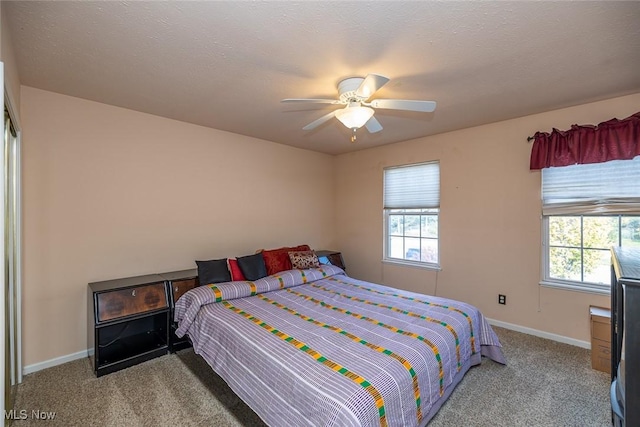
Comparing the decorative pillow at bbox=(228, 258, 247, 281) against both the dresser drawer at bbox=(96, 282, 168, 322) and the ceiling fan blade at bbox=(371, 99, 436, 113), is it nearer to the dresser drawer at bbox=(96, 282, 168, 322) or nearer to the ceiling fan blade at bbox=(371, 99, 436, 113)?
the dresser drawer at bbox=(96, 282, 168, 322)

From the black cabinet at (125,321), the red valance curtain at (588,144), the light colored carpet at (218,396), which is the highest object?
the red valance curtain at (588,144)

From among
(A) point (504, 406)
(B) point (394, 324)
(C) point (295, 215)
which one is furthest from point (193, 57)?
(A) point (504, 406)

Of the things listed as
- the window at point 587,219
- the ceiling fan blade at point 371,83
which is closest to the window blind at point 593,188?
the window at point 587,219

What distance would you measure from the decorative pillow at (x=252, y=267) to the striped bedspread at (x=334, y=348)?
21 cm

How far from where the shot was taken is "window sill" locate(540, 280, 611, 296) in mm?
2804

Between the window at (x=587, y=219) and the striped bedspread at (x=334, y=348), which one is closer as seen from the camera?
the striped bedspread at (x=334, y=348)

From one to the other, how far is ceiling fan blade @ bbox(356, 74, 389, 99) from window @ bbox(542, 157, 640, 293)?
239 centimetres

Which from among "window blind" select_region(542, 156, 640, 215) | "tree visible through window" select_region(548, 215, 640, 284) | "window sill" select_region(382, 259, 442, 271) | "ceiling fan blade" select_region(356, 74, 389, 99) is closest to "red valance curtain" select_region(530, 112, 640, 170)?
"window blind" select_region(542, 156, 640, 215)

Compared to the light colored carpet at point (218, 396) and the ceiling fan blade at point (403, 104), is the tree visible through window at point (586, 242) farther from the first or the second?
the ceiling fan blade at point (403, 104)

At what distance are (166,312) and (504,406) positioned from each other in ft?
9.59

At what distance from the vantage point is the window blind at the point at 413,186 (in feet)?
13.1

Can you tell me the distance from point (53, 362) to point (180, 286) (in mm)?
1194

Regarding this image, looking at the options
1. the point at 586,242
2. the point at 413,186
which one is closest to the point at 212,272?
the point at 413,186

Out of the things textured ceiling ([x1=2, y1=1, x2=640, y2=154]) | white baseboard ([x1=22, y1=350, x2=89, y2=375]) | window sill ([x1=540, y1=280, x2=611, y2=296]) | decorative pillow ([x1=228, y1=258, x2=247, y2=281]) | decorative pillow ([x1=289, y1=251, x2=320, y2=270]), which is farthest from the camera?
decorative pillow ([x1=289, y1=251, x2=320, y2=270])
